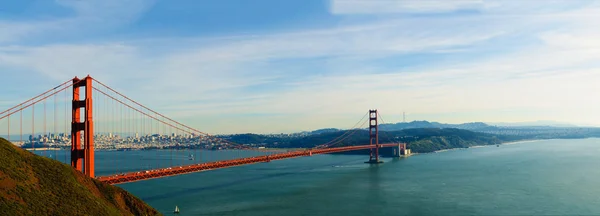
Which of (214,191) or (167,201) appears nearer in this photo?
(167,201)

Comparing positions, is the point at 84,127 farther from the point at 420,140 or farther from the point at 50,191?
the point at 420,140

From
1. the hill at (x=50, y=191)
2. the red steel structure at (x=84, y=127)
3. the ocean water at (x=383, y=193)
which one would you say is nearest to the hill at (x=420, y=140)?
the ocean water at (x=383, y=193)

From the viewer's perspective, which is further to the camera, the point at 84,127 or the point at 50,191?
the point at 84,127

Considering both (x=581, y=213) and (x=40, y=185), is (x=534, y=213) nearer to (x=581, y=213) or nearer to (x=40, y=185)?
(x=581, y=213)

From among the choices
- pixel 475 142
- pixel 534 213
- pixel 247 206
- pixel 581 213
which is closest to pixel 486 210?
pixel 534 213

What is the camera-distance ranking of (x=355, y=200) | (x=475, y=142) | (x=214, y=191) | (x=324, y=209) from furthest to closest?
(x=475, y=142)
(x=214, y=191)
(x=355, y=200)
(x=324, y=209)

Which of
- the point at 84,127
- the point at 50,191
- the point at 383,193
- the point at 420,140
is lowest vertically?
the point at 383,193

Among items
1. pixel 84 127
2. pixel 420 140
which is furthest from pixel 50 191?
pixel 420 140
